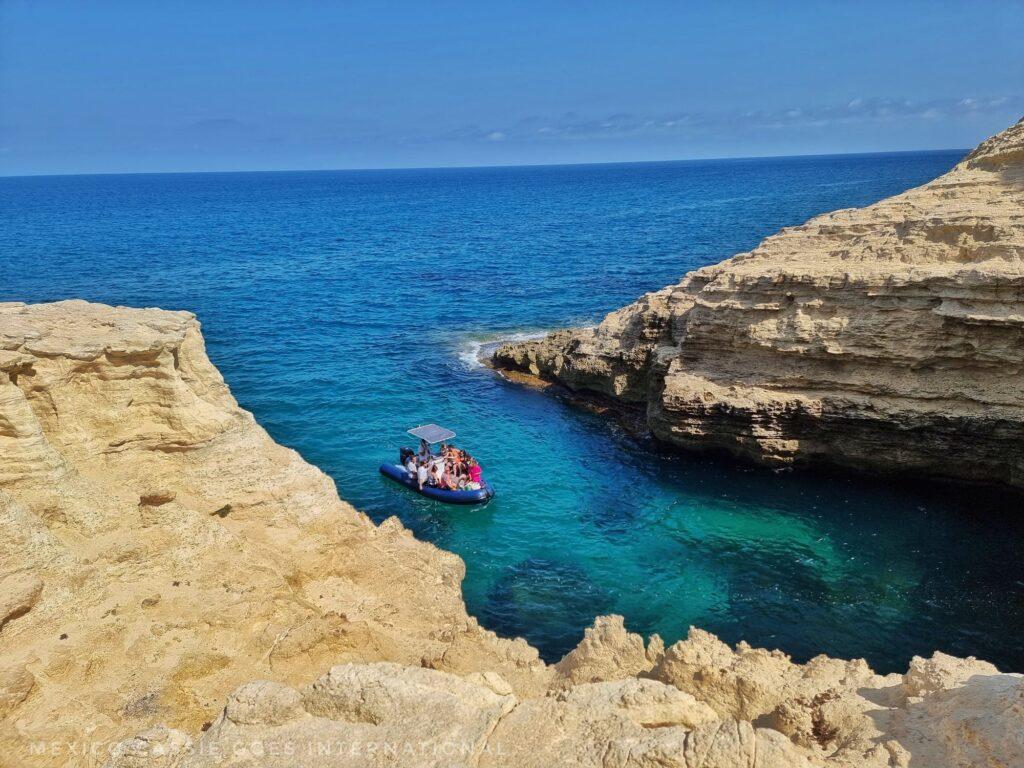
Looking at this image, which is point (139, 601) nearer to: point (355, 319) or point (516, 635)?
point (516, 635)

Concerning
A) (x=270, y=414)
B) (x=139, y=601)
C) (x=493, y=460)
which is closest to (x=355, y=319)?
(x=270, y=414)

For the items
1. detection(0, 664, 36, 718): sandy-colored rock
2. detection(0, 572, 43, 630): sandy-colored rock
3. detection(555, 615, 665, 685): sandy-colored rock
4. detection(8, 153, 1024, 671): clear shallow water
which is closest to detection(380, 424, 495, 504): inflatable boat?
detection(8, 153, 1024, 671): clear shallow water

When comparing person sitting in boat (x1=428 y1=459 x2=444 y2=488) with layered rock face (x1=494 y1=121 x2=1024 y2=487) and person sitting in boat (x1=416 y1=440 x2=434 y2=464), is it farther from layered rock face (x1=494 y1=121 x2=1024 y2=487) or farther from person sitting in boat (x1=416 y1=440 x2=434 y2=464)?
layered rock face (x1=494 y1=121 x2=1024 y2=487)

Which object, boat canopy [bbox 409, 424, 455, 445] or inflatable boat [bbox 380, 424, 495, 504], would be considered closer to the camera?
inflatable boat [bbox 380, 424, 495, 504]

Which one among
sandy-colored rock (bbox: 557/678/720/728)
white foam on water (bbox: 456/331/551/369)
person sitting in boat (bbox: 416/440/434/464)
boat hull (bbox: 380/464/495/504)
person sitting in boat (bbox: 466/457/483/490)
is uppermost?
sandy-colored rock (bbox: 557/678/720/728)

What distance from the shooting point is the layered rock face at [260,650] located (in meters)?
7.52

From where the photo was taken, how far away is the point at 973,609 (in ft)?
57.4

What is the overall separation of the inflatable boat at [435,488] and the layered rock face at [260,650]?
7792mm

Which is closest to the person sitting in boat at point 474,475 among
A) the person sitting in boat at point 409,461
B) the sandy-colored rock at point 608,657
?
the person sitting in boat at point 409,461

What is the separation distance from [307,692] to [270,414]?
2421cm

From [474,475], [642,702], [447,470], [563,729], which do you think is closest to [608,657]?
[642,702]

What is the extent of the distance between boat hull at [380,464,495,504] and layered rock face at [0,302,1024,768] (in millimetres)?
7770

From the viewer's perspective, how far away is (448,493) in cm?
2359

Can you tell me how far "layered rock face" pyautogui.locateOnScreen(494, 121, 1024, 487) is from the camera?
20406 mm
